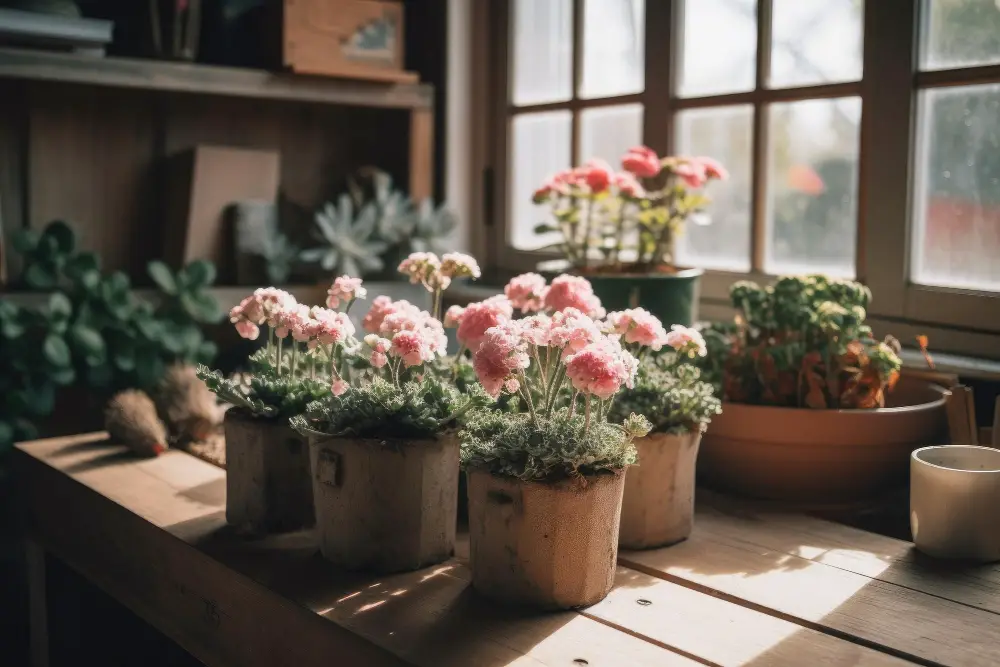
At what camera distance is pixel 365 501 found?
1295mm

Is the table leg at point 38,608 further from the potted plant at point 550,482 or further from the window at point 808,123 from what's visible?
the window at point 808,123

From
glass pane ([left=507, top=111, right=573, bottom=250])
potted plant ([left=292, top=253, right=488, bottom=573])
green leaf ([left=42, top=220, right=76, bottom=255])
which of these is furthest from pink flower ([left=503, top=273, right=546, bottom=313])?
green leaf ([left=42, top=220, right=76, bottom=255])

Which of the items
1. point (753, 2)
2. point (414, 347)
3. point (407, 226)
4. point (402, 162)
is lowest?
point (414, 347)

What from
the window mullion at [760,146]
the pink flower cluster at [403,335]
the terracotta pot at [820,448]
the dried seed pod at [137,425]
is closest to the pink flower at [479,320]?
the pink flower cluster at [403,335]

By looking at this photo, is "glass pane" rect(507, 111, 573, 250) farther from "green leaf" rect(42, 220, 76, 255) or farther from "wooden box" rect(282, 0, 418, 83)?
"green leaf" rect(42, 220, 76, 255)

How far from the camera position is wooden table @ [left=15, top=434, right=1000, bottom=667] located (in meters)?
1.08

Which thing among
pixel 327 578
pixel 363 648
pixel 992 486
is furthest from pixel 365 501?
pixel 992 486

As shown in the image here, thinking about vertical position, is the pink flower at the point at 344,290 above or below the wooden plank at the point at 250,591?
above

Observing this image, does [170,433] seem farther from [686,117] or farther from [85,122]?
[686,117]

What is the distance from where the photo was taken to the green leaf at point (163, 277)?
2.40 metres

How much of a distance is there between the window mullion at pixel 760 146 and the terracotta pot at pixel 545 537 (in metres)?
1.03

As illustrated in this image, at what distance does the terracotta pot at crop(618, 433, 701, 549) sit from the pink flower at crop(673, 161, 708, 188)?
0.60 meters

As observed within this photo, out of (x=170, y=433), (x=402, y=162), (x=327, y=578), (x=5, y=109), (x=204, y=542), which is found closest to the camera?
(x=327, y=578)

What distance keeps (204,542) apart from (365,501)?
11.0 inches
